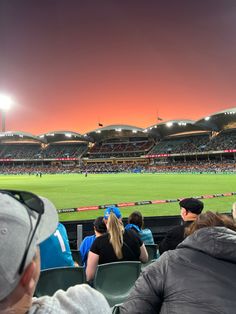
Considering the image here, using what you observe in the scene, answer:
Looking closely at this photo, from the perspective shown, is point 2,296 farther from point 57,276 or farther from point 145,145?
point 145,145

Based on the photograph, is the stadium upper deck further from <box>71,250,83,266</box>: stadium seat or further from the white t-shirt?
the white t-shirt

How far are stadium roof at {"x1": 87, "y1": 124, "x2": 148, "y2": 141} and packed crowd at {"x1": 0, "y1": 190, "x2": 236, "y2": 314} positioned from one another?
317 ft

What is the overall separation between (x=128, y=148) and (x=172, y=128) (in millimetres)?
19820

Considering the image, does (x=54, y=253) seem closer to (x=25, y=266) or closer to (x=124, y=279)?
(x=124, y=279)

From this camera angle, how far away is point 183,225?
4.95 metres

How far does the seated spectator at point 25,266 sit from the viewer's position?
45.4 inches

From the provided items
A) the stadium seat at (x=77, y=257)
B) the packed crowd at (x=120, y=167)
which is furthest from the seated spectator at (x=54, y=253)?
the packed crowd at (x=120, y=167)

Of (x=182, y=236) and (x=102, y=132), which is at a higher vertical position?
(x=102, y=132)

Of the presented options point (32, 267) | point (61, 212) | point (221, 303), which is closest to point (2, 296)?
point (32, 267)

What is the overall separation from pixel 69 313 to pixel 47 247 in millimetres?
3092

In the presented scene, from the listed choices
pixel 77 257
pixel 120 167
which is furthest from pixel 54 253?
pixel 120 167

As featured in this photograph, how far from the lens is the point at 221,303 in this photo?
1.94m

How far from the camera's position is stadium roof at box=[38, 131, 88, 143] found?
105 metres

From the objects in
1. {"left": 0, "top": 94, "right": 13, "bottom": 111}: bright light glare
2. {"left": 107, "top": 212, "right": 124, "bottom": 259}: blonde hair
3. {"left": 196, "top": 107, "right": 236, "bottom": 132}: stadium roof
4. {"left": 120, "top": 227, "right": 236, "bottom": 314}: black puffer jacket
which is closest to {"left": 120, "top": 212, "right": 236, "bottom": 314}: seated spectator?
{"left": 120, "top": 227, "right": 236, "bottom": 314}: black puffer jacket
